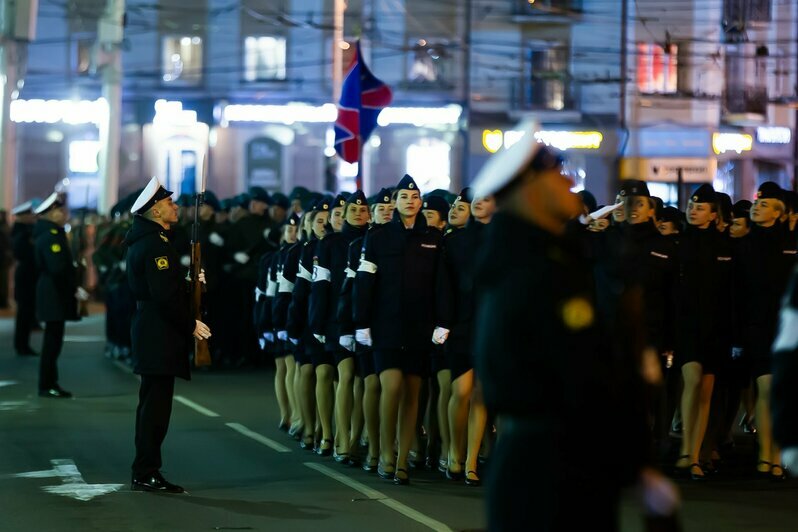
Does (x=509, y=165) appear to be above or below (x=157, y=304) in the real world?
above

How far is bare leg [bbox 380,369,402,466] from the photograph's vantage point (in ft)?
39.9

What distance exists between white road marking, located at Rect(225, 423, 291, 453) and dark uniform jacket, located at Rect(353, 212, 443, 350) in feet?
7.64

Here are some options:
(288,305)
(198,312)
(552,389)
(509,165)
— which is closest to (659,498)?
(552,389)

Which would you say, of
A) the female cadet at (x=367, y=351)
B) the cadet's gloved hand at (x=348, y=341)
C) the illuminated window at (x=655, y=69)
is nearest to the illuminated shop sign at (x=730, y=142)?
the illuminated window at (x=655, y=69)

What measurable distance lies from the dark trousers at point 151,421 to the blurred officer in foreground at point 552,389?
6.41 metres

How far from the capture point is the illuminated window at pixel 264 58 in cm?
5072

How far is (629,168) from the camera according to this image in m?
49.0

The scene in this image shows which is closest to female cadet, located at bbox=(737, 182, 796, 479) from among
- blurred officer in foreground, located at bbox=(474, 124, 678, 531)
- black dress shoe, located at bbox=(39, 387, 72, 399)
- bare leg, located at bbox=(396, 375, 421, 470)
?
bare leg, located at bbox=(396, 375, 421, 470)

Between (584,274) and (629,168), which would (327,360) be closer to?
(584,274)

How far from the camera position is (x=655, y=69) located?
2029 inches

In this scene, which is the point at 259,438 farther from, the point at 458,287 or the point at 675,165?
the point at 675,165

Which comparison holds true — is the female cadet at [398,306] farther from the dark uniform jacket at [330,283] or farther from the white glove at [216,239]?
the white glove at [216,239]

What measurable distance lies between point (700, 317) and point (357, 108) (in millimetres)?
9378

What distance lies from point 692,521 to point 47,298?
9.65m
